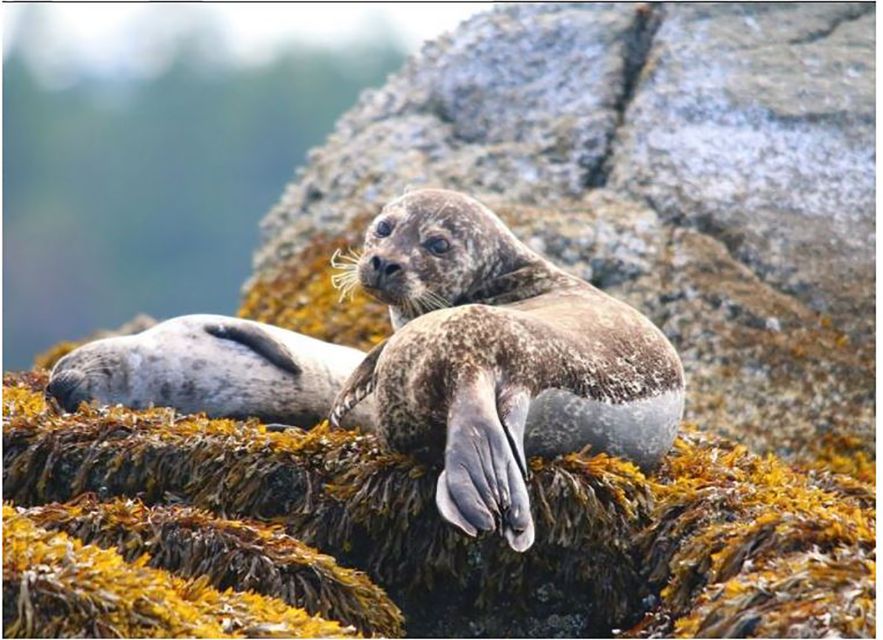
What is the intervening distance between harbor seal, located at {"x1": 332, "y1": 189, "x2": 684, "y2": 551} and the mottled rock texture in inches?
136

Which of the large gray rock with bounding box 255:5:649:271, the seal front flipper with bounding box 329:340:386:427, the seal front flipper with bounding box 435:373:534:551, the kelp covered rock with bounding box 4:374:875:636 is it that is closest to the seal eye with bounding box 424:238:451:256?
the seal front flipper with bounding box 329:340:386:427

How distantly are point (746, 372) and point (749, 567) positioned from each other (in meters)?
5.71

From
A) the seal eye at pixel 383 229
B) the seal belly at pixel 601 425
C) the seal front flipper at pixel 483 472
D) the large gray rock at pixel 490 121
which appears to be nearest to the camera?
the seal front flipper at pixel 483 472

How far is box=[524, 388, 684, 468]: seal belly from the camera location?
666 centimetres

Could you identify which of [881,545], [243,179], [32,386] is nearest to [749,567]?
[881,545]

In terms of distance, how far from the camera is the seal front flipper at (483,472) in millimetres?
5781

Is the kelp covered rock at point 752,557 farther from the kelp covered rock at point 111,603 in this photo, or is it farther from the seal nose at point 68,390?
the seal nose at point 68,390

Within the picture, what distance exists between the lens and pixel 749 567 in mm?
5641

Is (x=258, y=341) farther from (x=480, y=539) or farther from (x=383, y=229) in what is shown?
(x=480, y=539)

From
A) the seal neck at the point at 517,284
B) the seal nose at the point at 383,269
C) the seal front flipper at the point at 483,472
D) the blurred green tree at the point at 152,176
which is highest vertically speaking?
the seal nose at the point at 383,269

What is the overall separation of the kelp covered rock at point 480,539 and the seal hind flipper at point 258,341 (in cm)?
117

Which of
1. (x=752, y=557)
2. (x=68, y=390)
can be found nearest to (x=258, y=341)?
(x=68, y=390)

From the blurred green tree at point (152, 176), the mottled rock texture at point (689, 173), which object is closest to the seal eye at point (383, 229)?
the mottled rock texture at point (689, 173)

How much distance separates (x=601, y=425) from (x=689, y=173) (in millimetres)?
6165
